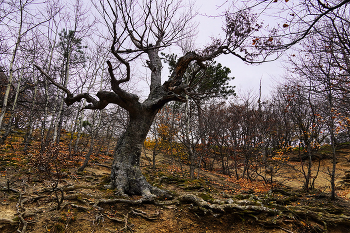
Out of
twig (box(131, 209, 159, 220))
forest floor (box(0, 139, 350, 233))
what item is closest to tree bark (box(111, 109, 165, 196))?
forest floor (box(0, 139, 350, 233))

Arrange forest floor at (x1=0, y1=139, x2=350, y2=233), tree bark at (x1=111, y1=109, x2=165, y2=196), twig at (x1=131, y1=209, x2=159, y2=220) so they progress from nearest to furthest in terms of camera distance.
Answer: forest floor at (x1=0, y1=139, x2=350, y2=233) < twig at (x1=131, y1=209, x2=159, y2=220) < tree bark at (x1=111, y1=109, x2=165, y2=196)

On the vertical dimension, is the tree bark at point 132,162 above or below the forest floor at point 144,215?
above

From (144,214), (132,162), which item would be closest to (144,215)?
(144,214)

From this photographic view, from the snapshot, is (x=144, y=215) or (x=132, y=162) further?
(x=132, y=162)

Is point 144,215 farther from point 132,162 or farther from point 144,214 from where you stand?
point 132,162

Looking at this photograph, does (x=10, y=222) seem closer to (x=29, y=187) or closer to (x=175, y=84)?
(x=29, y=187)

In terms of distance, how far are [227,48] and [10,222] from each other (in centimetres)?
689

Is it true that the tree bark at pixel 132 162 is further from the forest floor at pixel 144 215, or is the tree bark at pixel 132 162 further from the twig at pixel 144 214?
the twig at pixel 144 214

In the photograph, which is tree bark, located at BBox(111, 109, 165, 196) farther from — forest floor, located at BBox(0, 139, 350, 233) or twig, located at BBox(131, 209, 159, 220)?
twig, located at BBox(131, 209, 159, 220)

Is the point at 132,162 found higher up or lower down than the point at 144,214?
higher up

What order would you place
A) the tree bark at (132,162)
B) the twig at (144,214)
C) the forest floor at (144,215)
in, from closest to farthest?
the forest floor at (144,215) < the twig at (144,214) < the tree bark at (132,162)

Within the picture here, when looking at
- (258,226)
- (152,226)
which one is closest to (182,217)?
(152,226)

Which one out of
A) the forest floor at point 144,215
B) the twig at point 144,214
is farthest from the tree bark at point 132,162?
the twig at point 144,214

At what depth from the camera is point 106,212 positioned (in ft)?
13.4
